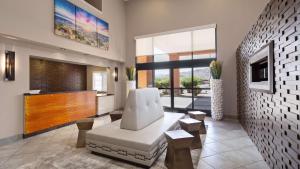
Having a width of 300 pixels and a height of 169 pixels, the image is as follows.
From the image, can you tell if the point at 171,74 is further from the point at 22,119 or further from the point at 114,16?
the point at 22,119

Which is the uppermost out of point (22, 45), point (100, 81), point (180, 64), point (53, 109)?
point (22, 45)

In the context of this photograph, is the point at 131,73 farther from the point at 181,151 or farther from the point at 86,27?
the point at 181,151

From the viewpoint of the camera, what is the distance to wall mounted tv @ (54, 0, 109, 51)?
457cm

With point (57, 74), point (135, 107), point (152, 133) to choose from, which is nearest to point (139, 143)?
point (152, 133)

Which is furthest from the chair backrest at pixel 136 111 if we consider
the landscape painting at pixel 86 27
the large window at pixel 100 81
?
the large window at pixel 100 81

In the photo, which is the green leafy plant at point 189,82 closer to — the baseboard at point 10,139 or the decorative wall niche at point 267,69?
the decorative wall niche at point 267,69

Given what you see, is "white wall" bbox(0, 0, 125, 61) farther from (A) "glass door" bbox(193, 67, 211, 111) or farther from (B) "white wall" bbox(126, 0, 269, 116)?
(A) "glass door" bbox(193, 67, 211, 111)

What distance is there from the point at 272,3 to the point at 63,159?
13.5 feet

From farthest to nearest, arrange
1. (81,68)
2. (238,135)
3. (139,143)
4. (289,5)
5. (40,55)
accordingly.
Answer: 1. (81,68)
2. (40,55)
3. (238,135)
4. (139,143)
5. (289,5)

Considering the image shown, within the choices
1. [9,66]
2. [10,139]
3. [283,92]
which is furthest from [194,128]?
[9,66]

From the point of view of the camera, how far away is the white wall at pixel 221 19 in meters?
5.55

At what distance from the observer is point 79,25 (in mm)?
5215

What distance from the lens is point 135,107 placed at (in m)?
2.89

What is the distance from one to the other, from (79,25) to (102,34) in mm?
1144
